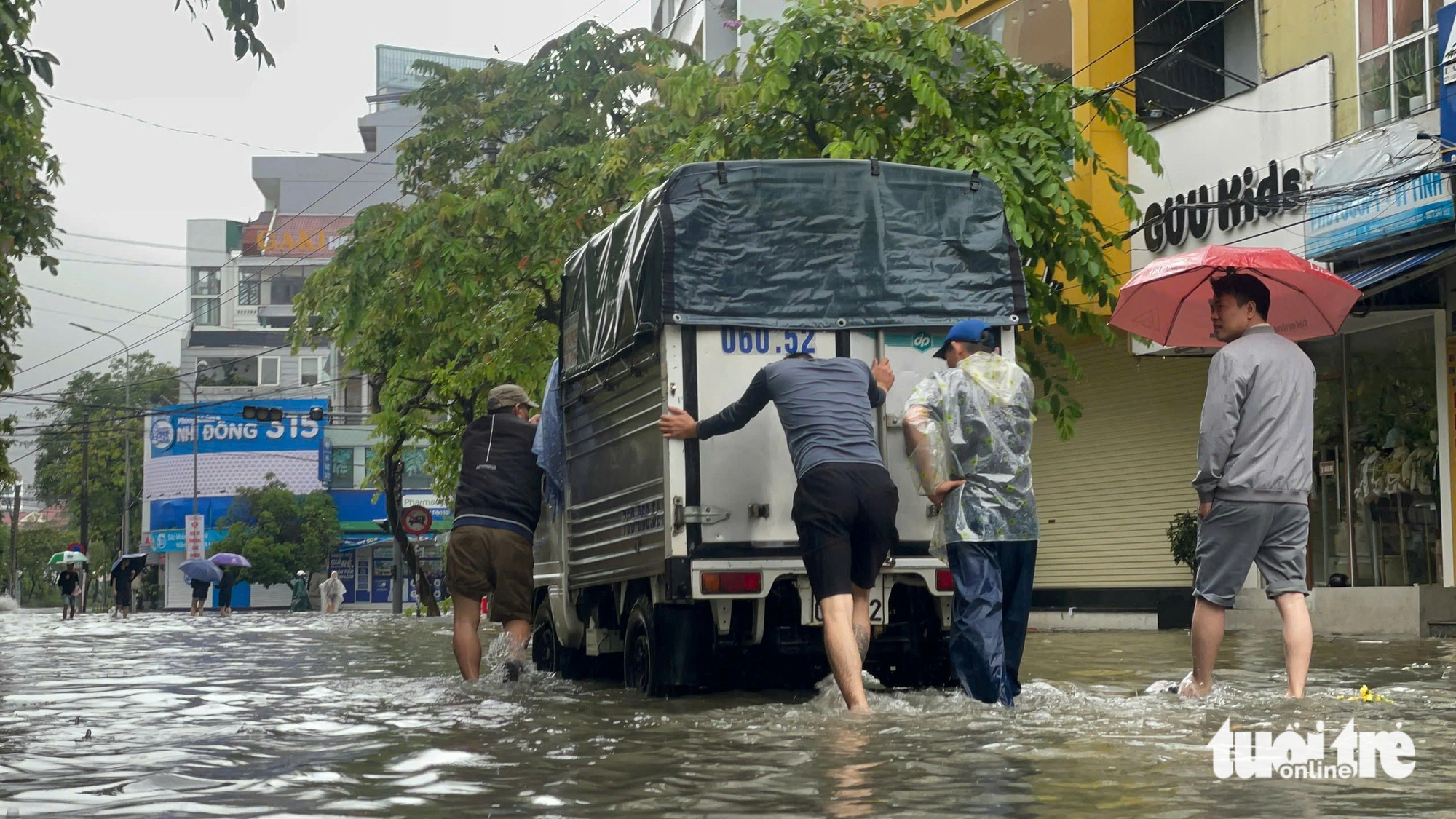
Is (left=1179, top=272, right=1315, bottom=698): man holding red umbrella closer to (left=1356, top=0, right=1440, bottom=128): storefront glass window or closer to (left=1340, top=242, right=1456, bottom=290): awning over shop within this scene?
(left=1340, top=242, right=1456, bottom=290): awning over shop

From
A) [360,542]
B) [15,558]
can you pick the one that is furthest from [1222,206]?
[15,558]

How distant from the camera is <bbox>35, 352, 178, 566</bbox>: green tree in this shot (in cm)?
8212

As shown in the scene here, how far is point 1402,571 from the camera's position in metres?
17.9

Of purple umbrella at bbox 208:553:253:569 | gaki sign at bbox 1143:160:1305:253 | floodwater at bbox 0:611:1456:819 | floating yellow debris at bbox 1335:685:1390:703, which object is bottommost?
floodwater at bbox 0:611:1456:819

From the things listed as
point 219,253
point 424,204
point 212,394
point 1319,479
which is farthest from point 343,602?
point 1319,479

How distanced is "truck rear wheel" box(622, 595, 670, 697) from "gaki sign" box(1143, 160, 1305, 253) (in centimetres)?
964

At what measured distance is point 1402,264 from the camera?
15430 millimetres

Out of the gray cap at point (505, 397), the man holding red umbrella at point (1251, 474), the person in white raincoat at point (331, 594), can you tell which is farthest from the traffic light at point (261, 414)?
the man holding red umbrella at point (1251, 474)

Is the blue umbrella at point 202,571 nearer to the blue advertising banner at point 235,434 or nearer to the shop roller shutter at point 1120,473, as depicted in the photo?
the blue advertising banner at point 235,434

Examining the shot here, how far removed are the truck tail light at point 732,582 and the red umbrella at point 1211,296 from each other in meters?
2.52

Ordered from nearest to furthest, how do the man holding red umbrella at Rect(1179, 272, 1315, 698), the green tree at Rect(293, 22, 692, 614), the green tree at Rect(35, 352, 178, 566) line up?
the man holding red umbrella at Rect(1179, 272, 1315, 698) < the green tree at Rect(293, 22, 692, 614) < the green tree at Rect(35, 352, 178, 566)

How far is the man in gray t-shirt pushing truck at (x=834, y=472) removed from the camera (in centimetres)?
780

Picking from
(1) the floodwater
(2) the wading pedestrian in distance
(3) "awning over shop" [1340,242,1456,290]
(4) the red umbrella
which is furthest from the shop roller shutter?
(2) the wading pedestrian in distance

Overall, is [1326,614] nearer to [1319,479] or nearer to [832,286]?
[1319,479]
